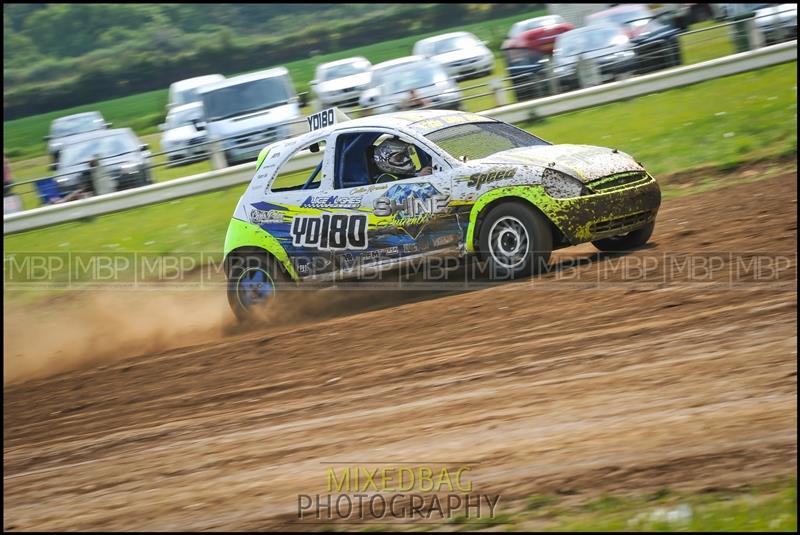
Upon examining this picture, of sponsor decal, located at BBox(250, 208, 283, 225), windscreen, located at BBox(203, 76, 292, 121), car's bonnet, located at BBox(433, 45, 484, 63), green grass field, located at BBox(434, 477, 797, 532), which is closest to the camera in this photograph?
green grass field, located at BBox(434, 477, 797, 532)

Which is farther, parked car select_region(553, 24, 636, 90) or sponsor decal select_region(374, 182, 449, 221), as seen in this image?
parked car select_region(553, 24, 636, 90)

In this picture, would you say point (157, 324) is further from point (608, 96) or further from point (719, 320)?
point (608, 96)

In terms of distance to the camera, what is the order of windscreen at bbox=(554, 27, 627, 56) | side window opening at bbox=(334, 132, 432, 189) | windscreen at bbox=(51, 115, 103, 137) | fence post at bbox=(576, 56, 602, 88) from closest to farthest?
side window opening at bbox=(334, 132, 432, 189), fence post at bbox=(576, 56, 602, 88), windscreen at bbox=(554, 27, 627, 56), windscreen at bbox=(51, 115, 103, 137)

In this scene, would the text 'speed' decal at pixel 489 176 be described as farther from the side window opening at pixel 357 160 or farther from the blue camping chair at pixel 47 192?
the blue camping chair at pixel 47 192

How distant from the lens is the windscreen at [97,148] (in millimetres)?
21188

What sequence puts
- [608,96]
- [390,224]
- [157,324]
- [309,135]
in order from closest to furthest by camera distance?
[390,224] < [309,135] < [157,324] < [608,96]

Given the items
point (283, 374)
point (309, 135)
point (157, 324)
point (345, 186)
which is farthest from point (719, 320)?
point (157, 324)

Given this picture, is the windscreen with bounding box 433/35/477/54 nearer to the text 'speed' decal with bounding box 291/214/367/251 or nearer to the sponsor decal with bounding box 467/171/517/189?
the text 'speed' decal with bounding box 291/214/367/251

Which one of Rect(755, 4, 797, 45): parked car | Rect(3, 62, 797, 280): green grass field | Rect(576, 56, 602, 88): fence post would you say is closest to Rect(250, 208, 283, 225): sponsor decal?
Rect(3, 62, 797, 280): green grass field

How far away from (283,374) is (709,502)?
4227mm

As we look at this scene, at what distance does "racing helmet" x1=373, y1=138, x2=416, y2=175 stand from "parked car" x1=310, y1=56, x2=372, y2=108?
59.6ft

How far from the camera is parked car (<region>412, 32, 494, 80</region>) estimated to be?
3016cm

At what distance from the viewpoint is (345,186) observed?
9883 mm

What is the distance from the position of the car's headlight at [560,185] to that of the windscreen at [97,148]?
1392 cm
